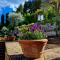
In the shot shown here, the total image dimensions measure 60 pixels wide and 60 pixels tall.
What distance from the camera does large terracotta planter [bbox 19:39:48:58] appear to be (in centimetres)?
348

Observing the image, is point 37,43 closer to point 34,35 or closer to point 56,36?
point 34,35

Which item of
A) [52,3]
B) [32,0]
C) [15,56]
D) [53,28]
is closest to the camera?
[15,56]

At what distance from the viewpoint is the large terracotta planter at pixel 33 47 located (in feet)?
11.4

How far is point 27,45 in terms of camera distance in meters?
3.55

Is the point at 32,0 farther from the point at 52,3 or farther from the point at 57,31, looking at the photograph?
the point at 57,31

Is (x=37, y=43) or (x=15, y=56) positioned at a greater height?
(x=37, y=43)

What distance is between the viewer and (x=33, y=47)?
3512 mm

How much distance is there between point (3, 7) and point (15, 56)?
1039 centimetres

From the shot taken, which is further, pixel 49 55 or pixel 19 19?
pixel 19 19

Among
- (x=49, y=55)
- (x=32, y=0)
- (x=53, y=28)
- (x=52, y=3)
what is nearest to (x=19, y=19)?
(x=52, y=3)

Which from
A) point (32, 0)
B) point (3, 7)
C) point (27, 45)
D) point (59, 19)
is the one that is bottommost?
point (27, 45)

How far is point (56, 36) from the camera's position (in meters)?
9.33

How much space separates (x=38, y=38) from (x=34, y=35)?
3.5 inches

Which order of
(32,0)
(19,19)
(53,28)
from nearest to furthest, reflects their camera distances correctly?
(53,28), (19,19), (32,0)
